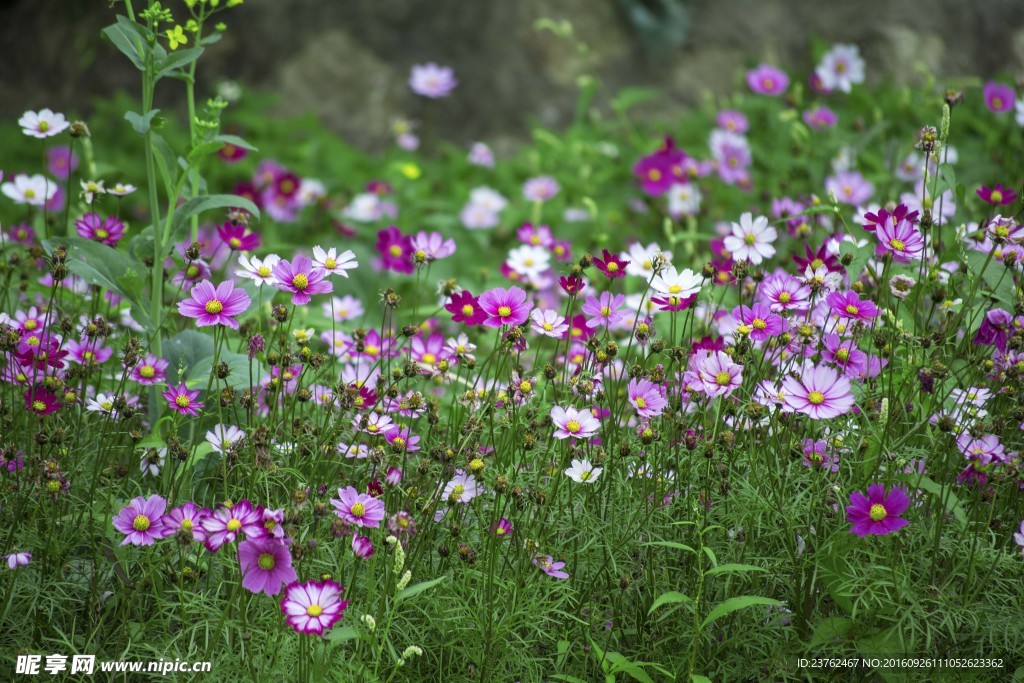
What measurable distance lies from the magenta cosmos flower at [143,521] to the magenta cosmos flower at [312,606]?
0.27m

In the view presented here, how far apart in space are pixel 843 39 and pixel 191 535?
14.8 ft

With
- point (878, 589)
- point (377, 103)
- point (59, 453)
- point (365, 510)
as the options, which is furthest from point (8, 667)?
point (377, 103)

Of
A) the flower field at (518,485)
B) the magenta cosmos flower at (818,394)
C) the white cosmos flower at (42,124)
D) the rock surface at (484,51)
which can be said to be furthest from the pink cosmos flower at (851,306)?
the rock surface at (484,51)

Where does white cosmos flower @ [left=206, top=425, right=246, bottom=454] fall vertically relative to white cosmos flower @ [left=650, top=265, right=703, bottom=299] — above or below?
below

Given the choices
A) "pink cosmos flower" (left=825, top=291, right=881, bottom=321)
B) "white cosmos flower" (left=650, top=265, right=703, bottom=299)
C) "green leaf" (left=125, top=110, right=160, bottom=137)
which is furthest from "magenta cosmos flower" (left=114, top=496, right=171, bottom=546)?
"pink cosmos flower" (left=825, top=291, right=881, bottom=321)

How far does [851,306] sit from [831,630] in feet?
1.87

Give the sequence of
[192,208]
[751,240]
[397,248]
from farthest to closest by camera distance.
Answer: [397,248]
[751,240]
[192,208]

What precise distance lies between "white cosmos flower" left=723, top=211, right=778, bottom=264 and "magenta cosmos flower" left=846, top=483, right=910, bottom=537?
0.65 metres

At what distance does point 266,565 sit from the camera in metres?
1.29

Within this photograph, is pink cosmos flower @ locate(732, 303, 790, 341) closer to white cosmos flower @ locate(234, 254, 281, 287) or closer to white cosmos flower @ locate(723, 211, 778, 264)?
white cosmos flower @ locate(723, 211, 778, 264)

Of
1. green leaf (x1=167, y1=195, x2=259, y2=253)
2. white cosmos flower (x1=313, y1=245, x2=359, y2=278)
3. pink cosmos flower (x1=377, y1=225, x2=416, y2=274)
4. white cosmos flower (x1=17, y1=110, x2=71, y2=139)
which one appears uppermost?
pink cosmos flower (x1=377, y1=225, x2=416, y2=274)

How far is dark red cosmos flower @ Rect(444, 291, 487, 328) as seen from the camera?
1.76 metres

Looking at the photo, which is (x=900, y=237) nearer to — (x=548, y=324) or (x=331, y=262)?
(x=548, y=324)

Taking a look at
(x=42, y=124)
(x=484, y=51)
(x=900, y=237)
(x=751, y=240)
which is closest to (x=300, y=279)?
(x=42, y=124)
